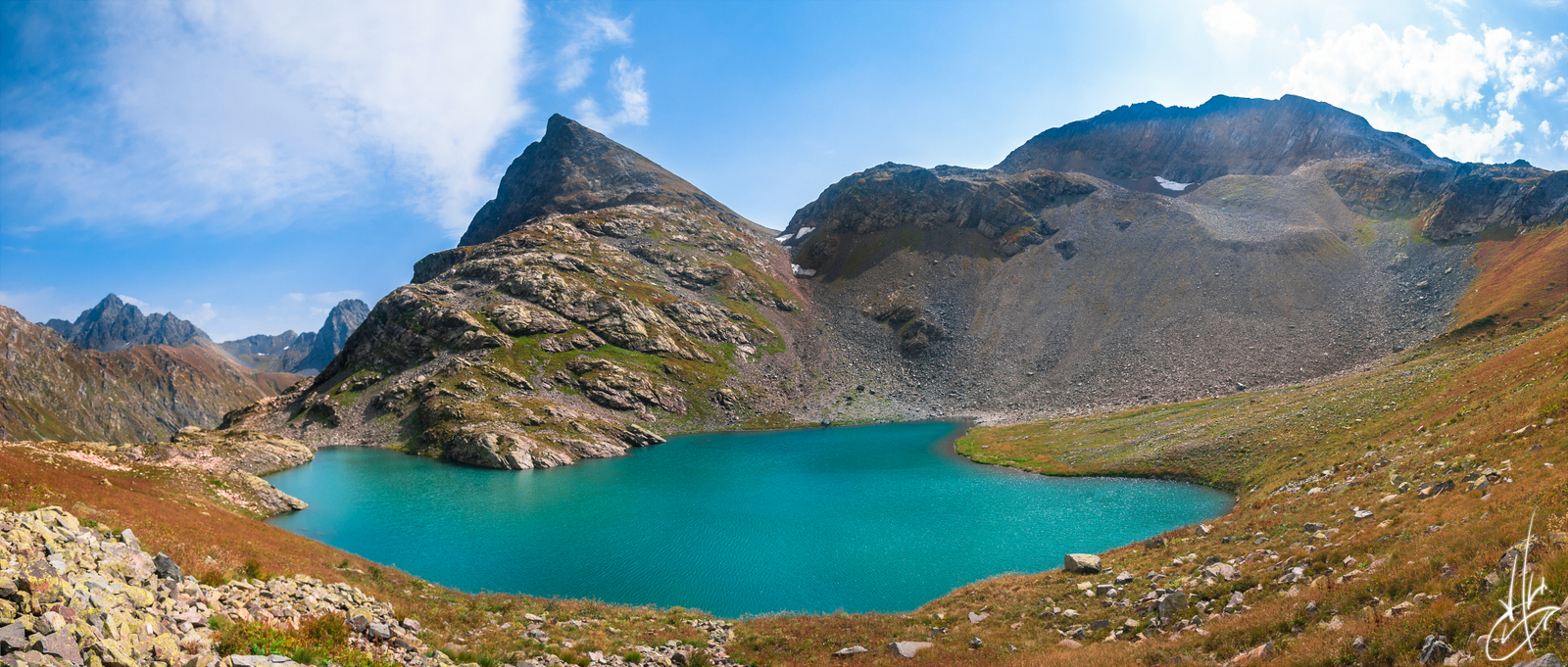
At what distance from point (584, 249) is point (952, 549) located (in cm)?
15073

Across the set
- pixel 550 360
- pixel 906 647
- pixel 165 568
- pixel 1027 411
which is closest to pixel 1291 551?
pixel 906 647

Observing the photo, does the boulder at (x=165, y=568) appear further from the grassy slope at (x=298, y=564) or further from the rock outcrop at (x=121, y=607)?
the grassy slope at (x=298, y=564)

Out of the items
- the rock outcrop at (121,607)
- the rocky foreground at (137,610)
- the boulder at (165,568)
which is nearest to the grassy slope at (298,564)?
the rocky foreground at (137,610)

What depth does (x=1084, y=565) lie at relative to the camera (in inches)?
1139

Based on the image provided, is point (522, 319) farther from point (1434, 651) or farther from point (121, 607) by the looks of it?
point (1434, 651)

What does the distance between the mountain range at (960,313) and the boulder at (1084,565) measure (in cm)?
7495

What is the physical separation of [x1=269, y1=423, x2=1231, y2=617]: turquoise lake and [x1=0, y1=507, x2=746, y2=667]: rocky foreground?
62.6ft

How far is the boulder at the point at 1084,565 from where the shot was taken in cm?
2886

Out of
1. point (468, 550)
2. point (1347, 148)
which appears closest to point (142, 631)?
point (468, 550)

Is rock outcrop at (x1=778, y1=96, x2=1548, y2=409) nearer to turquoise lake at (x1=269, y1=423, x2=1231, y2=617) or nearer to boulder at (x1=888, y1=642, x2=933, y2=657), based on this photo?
turquoise lake at (x1=269, y1=423, x2=1231, y2=617)

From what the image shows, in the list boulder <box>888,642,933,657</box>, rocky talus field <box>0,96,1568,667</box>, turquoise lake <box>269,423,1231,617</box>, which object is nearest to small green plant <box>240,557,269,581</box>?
rocky talus field <box>0,96,1568,667</box>

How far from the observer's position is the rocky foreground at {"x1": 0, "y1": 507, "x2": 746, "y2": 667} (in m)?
9.90

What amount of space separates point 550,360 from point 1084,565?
112751 mm

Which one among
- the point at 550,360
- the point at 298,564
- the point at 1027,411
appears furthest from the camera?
the point at 550,360
